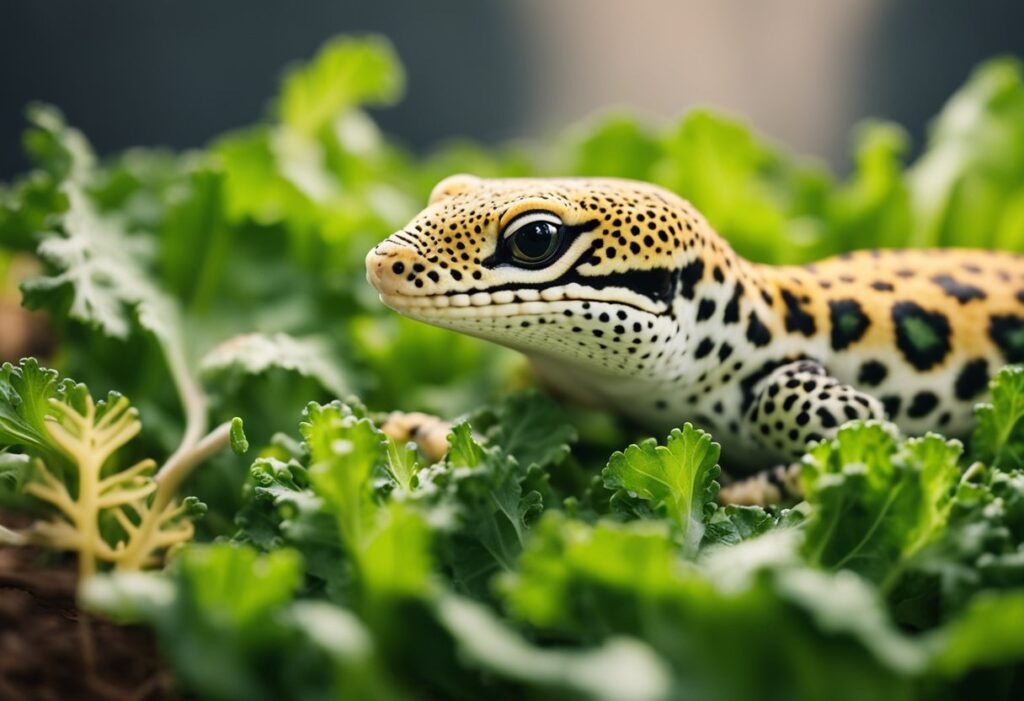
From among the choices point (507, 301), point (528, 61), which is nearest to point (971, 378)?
point (507, 301)

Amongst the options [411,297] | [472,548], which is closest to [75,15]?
[411,297]

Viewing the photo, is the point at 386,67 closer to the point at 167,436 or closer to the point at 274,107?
the point at 274,107

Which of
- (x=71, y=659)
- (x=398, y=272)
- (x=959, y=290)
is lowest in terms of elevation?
(x=71, y=659)

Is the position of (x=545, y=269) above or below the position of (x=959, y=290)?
below

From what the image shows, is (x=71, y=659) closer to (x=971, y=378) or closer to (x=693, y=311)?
(x=693, y=311)

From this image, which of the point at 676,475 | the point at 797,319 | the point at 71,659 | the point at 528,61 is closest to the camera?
the point at 71,659

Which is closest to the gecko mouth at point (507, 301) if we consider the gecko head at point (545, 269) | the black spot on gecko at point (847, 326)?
the gecko head at point (545, 269)
